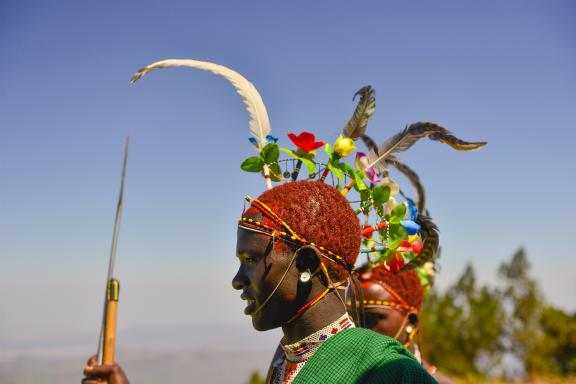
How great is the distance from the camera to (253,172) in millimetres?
3566

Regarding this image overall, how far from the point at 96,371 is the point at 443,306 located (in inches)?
866

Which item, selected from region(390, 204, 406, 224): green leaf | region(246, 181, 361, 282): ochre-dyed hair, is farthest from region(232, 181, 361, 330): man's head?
region(390, 204, 406, 224): green leaf

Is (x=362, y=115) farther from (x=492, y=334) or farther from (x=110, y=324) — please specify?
(x=492, y=334)

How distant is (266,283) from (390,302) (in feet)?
6.62

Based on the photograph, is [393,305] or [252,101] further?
[393,305]

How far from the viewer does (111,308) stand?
3.43 meters

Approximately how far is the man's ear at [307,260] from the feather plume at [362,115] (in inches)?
33.6

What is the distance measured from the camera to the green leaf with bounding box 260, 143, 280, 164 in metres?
3.50

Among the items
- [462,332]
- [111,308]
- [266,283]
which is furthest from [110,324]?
[462,332]

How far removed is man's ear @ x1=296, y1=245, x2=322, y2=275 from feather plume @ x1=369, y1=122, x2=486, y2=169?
857mm

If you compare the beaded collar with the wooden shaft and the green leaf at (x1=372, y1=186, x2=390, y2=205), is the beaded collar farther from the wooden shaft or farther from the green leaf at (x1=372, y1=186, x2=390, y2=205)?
the wooden shaft

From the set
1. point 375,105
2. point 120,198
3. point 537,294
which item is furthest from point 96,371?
point 537,294

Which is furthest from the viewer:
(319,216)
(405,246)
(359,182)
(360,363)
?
(405,246)

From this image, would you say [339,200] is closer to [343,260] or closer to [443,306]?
[343,260]
